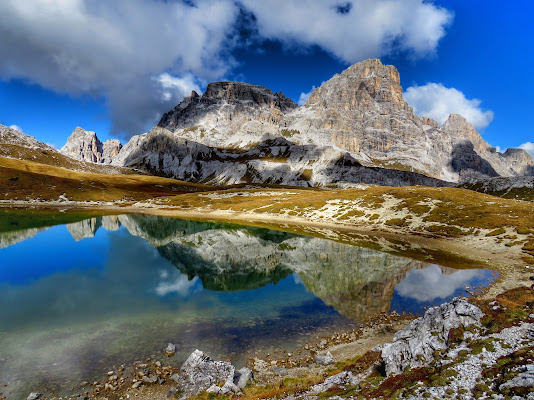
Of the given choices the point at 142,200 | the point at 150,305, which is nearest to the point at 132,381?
the point at 150,305

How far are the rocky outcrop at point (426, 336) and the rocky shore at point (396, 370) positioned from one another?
51 millimetres

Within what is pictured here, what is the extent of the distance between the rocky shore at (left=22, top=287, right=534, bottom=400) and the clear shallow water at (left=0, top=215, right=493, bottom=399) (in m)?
2.43

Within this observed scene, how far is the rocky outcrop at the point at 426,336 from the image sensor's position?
14.4 metres

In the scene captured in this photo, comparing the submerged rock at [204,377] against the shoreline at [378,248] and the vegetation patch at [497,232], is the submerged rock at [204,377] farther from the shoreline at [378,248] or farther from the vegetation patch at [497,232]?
the vegetation patch at [497,232]

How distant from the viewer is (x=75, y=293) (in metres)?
30.8

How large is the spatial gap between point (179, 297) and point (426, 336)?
24389mm

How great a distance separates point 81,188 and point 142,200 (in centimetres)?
3749

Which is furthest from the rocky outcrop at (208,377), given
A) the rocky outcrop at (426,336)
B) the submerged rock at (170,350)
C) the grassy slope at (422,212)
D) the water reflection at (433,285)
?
the grassy slope at (422,212)

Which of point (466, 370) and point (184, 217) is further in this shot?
point (184, 217)

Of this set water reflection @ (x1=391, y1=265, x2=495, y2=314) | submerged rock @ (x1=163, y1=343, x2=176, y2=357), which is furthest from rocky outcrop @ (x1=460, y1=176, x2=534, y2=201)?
submerged rock @ (x1=163, y1=343, x2=176, y2=357)

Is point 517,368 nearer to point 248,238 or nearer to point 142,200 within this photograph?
point 248,238

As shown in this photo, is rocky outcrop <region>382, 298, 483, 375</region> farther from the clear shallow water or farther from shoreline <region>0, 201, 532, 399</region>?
the clear shallow water

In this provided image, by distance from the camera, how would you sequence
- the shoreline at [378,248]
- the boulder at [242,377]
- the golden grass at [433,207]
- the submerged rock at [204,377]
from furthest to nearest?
the golden grass at [433,207], the shoreline at [378,248], the boulder at [242,377], the submerged rock at [204,377]

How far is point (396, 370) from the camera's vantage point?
14.1 m
